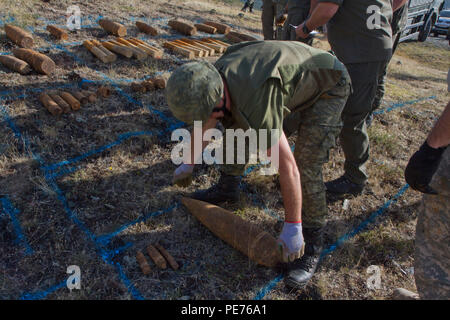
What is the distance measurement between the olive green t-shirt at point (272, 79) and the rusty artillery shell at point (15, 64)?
3.43 m

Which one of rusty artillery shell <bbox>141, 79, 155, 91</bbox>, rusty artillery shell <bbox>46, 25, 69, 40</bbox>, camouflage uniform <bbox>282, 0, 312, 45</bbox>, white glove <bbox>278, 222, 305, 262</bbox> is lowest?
white glove <bbox>278, 222, 305, 262</bbox>

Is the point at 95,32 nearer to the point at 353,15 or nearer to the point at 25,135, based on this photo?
the point at 25,135

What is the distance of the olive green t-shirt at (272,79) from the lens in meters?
1.82

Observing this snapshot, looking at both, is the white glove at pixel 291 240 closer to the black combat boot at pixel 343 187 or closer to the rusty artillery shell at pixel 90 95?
the black combat boot at pixel 343 187

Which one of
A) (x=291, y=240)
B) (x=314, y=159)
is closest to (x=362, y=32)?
(x=314, y=159)

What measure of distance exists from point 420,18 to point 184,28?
9413mm

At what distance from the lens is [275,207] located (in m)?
3.07

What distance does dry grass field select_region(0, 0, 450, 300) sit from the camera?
2.33m

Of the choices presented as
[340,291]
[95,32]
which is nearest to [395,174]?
[340,291]

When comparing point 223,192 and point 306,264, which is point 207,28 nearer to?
point 223,192

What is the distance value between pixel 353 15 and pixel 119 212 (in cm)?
254

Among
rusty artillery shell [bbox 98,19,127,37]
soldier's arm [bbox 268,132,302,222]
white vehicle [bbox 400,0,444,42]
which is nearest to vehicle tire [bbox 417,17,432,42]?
white vehicle [bbox 400,0,444,42]

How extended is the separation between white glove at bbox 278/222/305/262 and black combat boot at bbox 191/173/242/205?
34.1 inches

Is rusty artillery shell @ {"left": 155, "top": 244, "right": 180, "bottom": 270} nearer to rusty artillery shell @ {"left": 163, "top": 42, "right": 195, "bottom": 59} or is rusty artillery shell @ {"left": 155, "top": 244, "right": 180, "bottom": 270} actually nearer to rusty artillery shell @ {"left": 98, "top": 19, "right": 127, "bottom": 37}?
rusty artillery shell @ {"left": 163, "top": 42, "right": 195, "bottom": 59}
